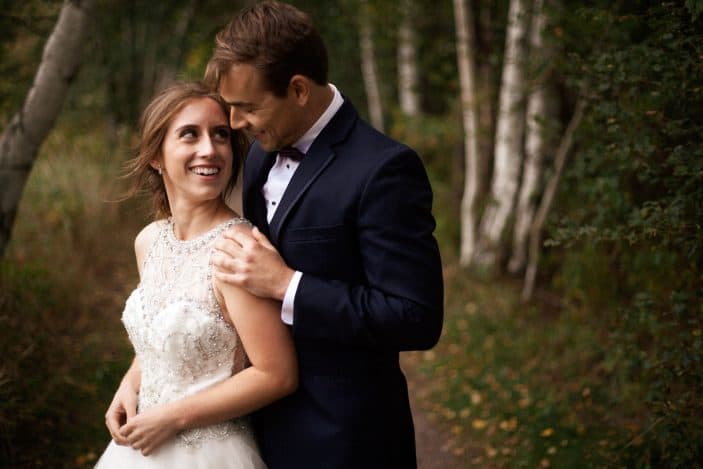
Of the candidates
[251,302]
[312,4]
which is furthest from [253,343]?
[312,4]

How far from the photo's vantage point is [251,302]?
2.08 m

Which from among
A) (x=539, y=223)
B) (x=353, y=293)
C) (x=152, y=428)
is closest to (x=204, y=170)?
(x=353, y=293)

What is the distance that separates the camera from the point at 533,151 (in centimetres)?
651

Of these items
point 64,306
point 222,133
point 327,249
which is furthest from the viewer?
point 64,306

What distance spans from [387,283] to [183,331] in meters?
0.71

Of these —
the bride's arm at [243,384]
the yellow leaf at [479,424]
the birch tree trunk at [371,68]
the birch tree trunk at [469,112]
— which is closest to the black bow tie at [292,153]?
the bride's arm at [243,384]

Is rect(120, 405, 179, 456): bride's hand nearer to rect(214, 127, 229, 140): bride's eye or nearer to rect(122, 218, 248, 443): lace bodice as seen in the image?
rect(122, 218, 248, 443): lace bodice

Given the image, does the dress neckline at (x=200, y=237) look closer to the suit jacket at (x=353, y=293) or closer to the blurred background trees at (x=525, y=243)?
the suit jacket at (x=353, y=293)

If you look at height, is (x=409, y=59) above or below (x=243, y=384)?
above

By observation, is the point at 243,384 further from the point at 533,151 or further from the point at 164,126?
the point at 533,151

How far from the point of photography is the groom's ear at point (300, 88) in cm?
207

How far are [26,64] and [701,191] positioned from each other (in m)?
4.79

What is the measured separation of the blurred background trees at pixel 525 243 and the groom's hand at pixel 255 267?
36.6 inches

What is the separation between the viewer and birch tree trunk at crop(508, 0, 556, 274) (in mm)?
6062
